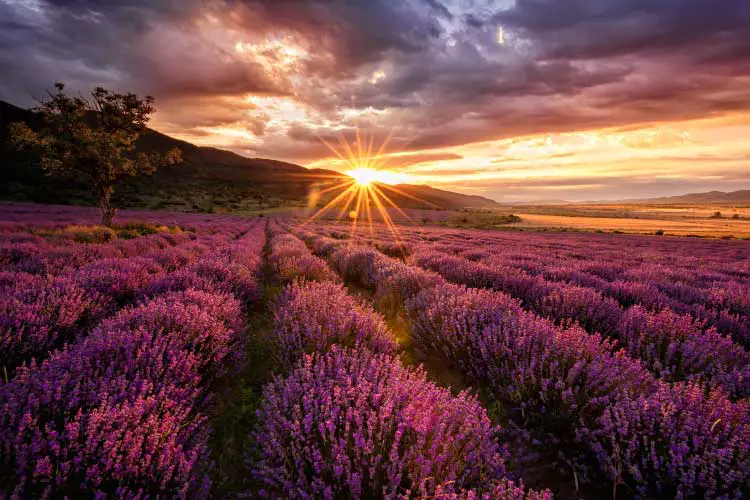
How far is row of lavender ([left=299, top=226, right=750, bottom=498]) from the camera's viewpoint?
5.05ft

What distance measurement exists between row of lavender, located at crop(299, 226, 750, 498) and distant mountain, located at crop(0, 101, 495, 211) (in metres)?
18.6

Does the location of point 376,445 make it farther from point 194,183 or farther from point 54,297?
point 194,183

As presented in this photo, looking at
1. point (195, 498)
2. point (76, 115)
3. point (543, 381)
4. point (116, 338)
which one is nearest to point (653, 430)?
point (543, 381)

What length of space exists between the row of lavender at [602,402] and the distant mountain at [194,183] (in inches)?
732

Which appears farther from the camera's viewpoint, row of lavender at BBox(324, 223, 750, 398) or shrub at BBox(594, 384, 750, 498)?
row of lavender at BBox(324, 223, 750, 398)

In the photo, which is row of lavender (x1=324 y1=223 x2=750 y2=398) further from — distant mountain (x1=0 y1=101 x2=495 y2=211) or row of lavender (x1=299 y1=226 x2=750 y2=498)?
distant mountain (x1=0 y1=101 x2=495 y2=211)

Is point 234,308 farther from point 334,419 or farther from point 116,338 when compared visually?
point 334,419

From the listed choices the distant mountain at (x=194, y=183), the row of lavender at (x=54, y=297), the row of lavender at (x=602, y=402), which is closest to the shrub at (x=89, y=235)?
the row of lavender at (x=54, y=297)

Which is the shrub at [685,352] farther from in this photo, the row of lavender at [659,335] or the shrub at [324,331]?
the shrub at [324,331]

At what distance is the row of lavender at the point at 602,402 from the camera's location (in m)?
1.54

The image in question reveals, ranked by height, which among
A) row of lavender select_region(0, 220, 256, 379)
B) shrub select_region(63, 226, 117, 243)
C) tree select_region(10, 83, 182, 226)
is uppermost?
tree select_region(10, 83, 182, 226)

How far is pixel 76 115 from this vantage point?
1497cm

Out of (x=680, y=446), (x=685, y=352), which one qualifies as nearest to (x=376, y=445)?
(x=680, y=446)

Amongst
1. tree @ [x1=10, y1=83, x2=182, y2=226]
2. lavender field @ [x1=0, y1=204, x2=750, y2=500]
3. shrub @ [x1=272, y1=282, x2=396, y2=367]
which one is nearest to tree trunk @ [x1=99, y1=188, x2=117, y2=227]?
tree @ [x1=10, y1=83, x2=182, y2=226]
